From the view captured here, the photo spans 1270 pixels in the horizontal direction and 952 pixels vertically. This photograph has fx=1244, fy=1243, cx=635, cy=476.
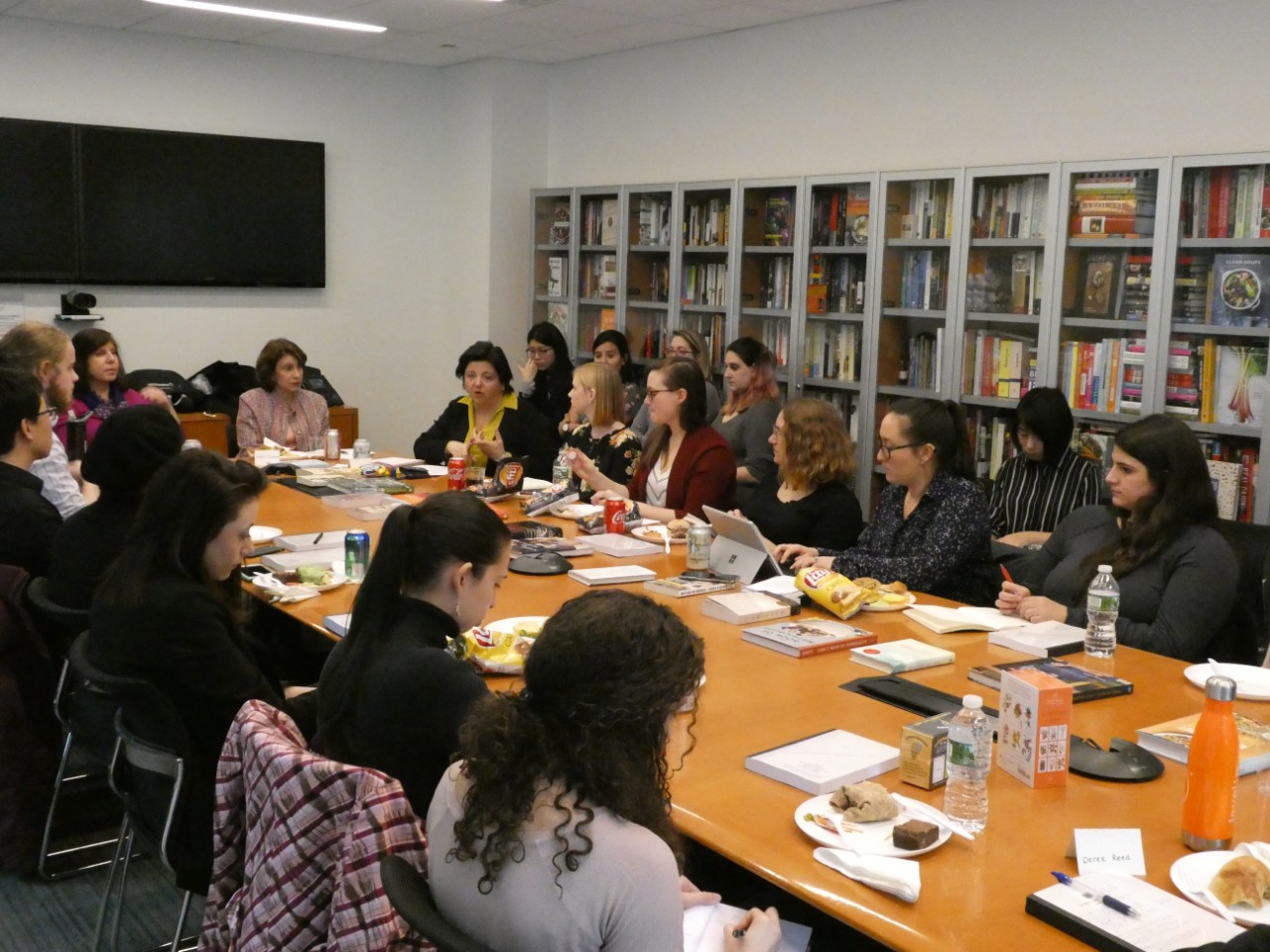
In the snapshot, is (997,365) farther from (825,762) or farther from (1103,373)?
(825,762)

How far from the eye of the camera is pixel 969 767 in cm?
193

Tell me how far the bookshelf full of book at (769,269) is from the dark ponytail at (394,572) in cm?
420

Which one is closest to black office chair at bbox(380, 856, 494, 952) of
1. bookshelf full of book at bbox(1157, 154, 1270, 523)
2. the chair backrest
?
the chair backrest

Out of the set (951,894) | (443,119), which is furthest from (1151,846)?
(443,119)

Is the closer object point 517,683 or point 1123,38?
point 517,683

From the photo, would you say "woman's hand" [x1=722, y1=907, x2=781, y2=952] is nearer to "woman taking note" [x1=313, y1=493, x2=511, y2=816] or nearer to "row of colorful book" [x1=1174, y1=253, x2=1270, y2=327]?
"woman taking note" [x1=313, y1=493, x2=511, y2=816]

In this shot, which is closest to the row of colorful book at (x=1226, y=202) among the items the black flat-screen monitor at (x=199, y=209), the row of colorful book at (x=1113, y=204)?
the row of colorful book at (x=1113, y=204)

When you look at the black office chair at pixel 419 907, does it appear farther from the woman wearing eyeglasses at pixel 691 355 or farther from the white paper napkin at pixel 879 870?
the woman wearing eyeglasses at pixel 691 355

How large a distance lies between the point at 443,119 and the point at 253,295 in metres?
1.75

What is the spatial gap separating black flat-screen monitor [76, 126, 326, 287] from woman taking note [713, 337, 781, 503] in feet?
10.1

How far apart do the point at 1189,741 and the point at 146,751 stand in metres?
1.97

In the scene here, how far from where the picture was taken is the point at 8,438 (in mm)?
→ 3580

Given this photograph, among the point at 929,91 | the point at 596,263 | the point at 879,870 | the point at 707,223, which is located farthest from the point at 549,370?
the point at 879,870

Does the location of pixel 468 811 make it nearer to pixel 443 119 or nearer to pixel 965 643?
pixel 965 643
